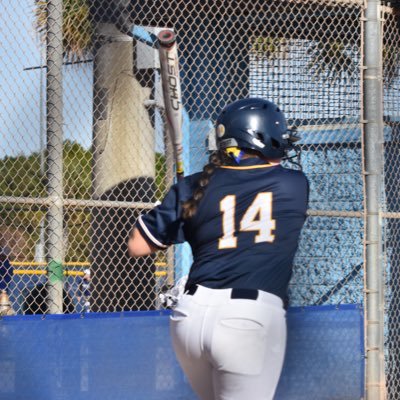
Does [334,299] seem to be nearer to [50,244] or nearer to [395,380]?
[395,380]

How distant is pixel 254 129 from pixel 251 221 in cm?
41

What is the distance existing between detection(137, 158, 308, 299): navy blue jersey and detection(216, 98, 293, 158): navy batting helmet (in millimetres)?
80

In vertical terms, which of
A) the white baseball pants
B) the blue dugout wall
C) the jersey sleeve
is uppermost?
the jersey sleeve

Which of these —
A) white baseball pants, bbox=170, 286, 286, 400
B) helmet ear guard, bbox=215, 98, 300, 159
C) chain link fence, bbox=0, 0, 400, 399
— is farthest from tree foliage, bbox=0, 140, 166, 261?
white baseball pants, bbox=170, 286, 286, 400

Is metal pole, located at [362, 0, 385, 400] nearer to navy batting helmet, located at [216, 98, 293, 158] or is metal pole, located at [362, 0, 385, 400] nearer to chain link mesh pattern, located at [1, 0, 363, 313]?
chain link mesh pattern, located at [1, 0, 363, 313]

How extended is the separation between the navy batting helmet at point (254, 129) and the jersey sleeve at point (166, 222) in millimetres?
304

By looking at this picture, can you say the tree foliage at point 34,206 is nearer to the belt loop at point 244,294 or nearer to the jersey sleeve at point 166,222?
the jersey sleeve at point 166,222

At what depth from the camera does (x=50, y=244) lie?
563cm

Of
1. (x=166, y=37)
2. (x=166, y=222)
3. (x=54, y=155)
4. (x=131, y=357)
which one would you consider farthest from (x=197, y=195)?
(x=131, y=357)

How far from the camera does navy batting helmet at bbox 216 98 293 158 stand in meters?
3.69

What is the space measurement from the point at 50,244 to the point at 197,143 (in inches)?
87.7

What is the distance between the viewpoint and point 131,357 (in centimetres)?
579

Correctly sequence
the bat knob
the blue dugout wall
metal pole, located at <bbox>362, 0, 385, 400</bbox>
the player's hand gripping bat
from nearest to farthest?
the bat knob → the player's hand gripping bat → the blue dugout wall → metal pole, located at <bbox>362, 0, 385, 400</bbox>

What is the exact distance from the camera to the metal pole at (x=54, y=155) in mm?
5629
